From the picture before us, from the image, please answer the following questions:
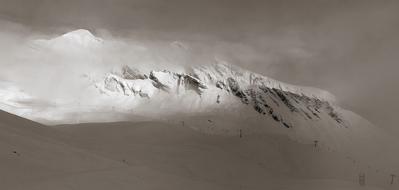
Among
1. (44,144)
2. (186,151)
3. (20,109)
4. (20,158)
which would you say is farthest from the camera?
(20,109)

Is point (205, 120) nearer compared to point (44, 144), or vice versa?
point (44, 144)

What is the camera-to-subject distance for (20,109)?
182 m

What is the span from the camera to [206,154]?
3093 inches

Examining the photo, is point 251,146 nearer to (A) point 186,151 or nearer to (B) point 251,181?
(A) point 186,151

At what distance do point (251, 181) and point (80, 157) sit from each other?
3239 centimetres

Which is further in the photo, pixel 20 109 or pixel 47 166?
pixel 20 109

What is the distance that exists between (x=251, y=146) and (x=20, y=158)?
3820 inches

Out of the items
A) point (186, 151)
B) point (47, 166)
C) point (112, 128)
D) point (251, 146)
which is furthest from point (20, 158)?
point (251, 146)

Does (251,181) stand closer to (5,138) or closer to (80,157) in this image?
(80,157)

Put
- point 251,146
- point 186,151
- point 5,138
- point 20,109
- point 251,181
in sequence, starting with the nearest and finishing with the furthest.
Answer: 1. point 5,138
2. point 251,181
3. point 186,151
4. point 251,146
5. point 20,109

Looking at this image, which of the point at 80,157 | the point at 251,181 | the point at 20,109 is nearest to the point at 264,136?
the point at 251,181

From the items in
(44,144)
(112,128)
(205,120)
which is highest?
(205,120)

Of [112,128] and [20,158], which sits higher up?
[112,128]

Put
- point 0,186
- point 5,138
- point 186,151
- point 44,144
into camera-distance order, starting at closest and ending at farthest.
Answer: point 0,186 → point 5,138 → point 44,144 → point 186,151
